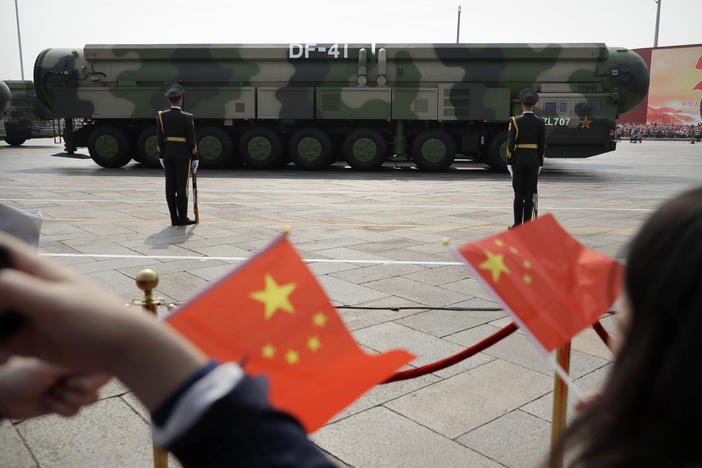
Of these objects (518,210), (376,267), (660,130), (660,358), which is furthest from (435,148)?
(660,130)

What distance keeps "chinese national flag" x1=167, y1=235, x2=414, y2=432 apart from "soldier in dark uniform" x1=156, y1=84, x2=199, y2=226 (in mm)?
7611

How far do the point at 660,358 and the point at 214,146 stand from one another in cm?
1760

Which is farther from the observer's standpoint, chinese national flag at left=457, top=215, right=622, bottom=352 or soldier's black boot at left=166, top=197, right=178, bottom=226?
soldier's black boot at left=166, top=197, right=178, bottom=226

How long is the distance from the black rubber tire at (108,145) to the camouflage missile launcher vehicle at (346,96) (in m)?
0.03

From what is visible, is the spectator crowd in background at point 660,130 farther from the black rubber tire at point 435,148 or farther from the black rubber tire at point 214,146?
the black rubber tire at point 214,146

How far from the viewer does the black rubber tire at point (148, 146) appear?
17.6 metres

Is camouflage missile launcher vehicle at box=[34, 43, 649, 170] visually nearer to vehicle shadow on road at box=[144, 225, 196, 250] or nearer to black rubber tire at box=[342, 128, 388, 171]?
black rubber tire at box=[342, 128, 388, 171]

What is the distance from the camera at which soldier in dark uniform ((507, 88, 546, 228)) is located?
812cm

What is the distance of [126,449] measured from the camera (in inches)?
109

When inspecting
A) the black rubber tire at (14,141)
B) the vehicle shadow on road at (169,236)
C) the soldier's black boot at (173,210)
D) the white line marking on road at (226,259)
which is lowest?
the black rubber tire at (14,141)

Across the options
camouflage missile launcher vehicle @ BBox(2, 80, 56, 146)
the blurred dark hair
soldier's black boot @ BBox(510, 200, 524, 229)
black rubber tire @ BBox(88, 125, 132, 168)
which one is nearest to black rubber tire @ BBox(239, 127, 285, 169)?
black rubber tire @ BBox(88, 125, 132, 168)

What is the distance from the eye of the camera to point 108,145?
17875 mm

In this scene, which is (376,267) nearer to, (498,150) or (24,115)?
(498,150)

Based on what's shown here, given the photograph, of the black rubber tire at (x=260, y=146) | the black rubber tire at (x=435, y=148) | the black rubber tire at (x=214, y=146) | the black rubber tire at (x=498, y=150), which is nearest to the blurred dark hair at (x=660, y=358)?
the black rubber tire at (x=498, y=150)
